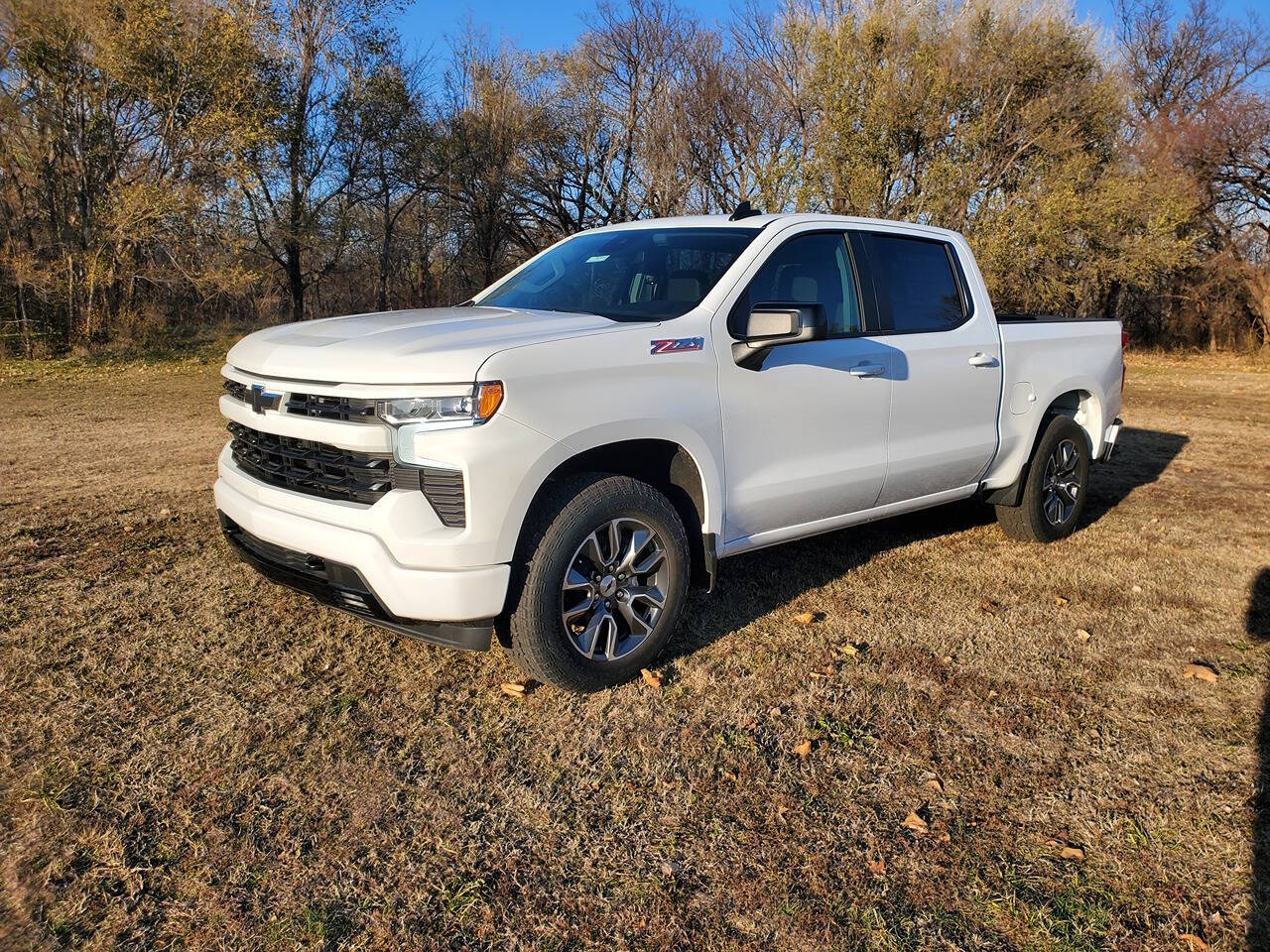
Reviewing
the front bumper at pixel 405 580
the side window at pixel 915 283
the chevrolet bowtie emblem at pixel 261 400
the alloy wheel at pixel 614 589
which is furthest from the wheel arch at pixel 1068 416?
the chevrolet bowtie emblem at pixel 261 400

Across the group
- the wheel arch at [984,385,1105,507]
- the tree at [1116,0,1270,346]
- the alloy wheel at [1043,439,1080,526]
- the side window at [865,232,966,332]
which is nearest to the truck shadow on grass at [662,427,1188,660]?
the wheel arch at [984,385,1105,507]

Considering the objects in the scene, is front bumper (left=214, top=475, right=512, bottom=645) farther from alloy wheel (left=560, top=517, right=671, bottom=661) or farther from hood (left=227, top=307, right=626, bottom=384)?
hood (left=227, top=307, right=626, bottom=384)

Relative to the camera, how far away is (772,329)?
352 cm

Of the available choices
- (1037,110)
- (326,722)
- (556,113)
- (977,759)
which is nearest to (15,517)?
(326,722)

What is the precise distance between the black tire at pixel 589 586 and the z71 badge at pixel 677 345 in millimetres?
532

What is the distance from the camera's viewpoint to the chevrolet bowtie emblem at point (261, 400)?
331 centimetres

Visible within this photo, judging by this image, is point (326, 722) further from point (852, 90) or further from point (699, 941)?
point (852, 90)

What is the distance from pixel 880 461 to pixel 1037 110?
68.7 feet

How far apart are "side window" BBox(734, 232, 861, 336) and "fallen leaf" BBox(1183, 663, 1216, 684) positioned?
2.10m

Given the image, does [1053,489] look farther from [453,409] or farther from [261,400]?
[261,400]

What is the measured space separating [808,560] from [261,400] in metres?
3.21

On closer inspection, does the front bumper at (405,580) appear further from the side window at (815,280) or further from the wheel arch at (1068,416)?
the wheel arch at (1068,416)

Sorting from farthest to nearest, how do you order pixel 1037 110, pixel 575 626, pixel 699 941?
1. pixel 1037 110
2. pixel 575 626
3. pixel 699 941

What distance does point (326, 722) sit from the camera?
3.13 metres
